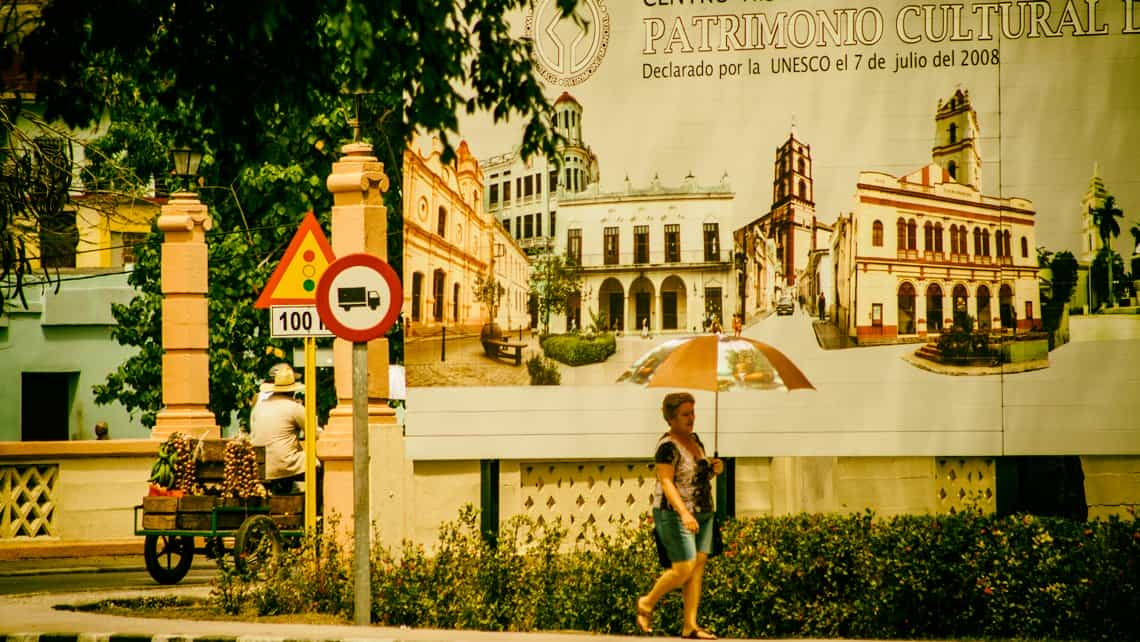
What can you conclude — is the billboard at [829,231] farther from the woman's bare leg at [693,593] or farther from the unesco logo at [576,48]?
the woman's bare leg at [693,593]

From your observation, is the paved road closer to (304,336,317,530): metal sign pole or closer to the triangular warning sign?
(304,336,317,530): metal sign pole

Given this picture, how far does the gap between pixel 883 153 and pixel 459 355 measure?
3943 mm

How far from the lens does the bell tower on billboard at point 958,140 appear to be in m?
14.2

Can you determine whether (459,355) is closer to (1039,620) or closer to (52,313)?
(1039,620)

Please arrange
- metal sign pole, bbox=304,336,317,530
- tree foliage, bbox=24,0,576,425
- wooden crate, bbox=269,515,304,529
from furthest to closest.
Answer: wooden crate, bbox=269,515,304,529
metal sign pole, bbox=304,336,317,530
tree foliage, bbox=24,0,576,425

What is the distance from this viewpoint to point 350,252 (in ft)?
55.1

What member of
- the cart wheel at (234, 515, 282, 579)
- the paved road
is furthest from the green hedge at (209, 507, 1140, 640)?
the paved road

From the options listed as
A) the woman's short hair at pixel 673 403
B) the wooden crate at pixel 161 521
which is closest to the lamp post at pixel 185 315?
the wooden crate at pixel 161 521

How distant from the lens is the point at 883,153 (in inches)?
564

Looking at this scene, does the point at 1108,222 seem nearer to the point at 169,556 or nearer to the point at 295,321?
the point at 295,321

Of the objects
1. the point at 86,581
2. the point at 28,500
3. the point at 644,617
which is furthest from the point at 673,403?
the point at 28,500

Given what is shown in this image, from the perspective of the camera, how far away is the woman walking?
11.2m

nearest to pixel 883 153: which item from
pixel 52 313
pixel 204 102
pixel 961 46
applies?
pixel 961 46

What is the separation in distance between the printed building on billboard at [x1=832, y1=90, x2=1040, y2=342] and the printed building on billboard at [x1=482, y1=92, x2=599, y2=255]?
229cm
